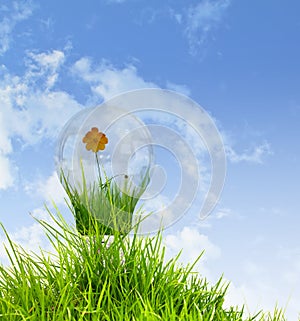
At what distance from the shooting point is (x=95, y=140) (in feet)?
10.9

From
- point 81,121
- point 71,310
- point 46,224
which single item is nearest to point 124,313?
point 71,310

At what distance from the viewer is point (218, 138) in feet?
10.6

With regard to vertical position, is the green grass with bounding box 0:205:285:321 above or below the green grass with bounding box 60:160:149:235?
below

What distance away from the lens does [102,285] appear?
2762 mm

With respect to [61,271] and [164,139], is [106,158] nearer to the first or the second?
[164,139]

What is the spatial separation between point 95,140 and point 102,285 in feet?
2.94

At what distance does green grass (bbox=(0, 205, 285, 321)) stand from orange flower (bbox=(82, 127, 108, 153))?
0.48 metres

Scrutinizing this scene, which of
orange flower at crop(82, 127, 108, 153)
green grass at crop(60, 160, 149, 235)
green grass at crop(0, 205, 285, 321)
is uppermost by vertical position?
orange flower at crop(82, 127, 108, 153)

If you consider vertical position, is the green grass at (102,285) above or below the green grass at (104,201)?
below

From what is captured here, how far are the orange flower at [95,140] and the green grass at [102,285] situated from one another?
48cm

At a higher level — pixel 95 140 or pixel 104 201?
pixel 95 140

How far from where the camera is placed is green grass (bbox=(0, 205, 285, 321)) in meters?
2.59

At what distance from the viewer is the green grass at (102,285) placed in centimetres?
259

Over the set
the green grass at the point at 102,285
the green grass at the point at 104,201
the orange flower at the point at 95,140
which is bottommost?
the green grass at the point at 102,285
